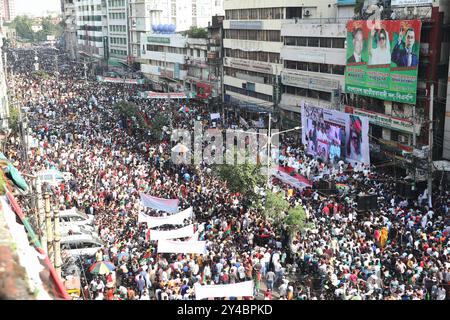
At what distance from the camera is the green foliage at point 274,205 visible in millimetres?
21125

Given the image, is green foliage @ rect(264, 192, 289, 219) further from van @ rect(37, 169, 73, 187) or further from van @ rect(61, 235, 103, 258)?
van @ rect(37, 169, 73, 187)

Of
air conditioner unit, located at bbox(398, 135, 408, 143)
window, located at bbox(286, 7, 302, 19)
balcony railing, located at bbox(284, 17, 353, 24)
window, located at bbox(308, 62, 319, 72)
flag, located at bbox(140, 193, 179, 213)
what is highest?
window, located at bbox(286, 7, 302, 19)

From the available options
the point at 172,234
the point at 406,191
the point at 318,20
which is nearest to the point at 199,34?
the point at 318,20

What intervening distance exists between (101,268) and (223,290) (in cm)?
454

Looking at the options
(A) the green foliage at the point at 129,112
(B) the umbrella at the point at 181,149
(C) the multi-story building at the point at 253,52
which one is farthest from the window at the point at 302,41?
(B) the umbrella at the point at 181,149

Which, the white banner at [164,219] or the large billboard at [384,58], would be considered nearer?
the white banner at [164,219]

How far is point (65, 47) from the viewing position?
5871 inches

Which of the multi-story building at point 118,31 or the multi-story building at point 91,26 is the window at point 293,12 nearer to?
the multi-story building at point 118,31

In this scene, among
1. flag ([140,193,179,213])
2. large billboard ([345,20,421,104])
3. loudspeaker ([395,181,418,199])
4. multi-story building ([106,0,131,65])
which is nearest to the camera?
flag ([140,193,179,213])

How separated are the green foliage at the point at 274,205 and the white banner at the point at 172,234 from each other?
3.58 m

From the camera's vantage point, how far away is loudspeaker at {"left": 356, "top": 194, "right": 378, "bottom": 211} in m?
21.9

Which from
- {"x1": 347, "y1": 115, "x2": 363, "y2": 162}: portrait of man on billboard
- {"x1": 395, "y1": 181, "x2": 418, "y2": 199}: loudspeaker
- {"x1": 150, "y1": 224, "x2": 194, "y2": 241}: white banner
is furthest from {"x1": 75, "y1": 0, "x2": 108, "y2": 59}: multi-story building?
{"x1": 150, "y1": 224, "x2": 194, "y2": 241}: white banner

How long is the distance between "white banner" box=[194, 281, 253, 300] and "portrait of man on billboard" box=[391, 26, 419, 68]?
1836cm
